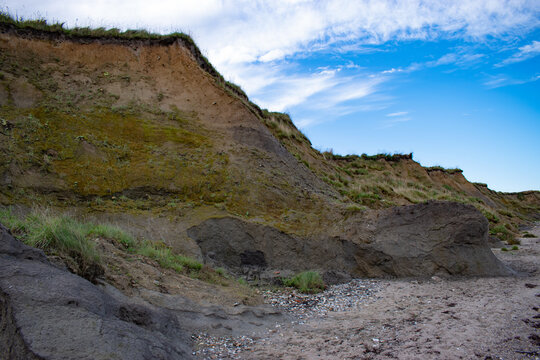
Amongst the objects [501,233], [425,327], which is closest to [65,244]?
[425,327]

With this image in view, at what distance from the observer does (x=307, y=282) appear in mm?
8953

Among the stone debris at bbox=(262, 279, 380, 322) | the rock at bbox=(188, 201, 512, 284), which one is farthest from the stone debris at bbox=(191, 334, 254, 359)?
the rock at bbox=(188, 201, 512, 284)

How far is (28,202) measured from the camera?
942 cm

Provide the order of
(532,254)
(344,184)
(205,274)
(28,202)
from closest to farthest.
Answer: (205,274), (28,202), (532,254), (344,184)

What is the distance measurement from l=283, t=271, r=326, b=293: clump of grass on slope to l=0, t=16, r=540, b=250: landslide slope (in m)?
1.47

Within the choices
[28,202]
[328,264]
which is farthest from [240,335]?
[28,202]


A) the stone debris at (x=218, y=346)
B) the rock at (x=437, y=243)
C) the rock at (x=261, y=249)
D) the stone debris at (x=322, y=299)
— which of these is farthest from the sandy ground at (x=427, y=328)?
the rock at (x=261, y=249)

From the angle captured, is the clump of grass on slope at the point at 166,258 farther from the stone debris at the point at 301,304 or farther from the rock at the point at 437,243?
the rock at the point at 437,243

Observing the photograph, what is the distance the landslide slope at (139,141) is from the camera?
10.2m

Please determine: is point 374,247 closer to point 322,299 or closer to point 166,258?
point 322,299

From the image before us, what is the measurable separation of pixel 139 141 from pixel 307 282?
277 inches

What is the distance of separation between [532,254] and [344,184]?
344 inches

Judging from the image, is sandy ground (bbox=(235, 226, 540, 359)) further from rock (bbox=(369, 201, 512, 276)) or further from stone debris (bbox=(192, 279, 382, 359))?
rock (bbox=(369, 201, 512, 276))

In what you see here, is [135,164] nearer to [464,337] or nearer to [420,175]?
[464,337]
